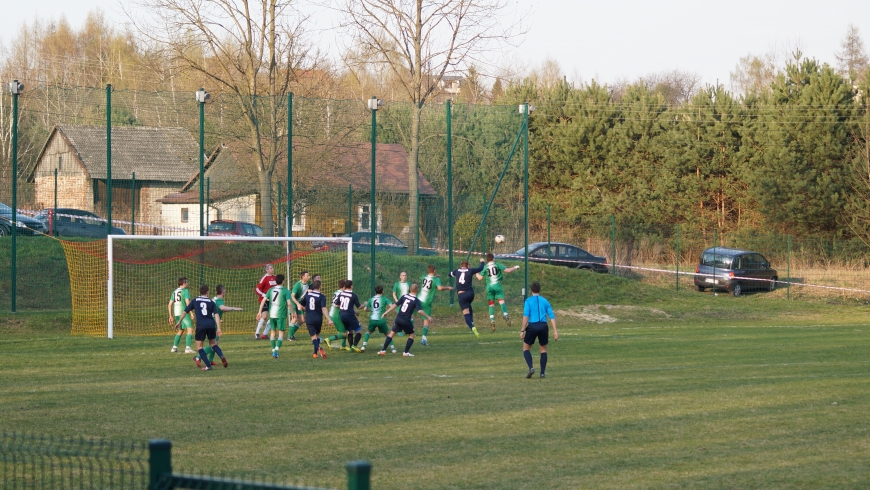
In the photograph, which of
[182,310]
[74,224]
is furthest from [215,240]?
[74,224]

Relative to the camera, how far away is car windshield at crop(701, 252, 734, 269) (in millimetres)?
34688

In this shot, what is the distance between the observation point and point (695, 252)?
40.9m

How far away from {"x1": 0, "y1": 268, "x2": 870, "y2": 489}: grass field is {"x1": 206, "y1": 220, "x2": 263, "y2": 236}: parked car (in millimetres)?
6094

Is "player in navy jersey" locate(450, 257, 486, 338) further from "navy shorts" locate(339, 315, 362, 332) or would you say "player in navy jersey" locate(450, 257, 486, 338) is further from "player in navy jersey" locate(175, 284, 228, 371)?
"player in navy jersey" locate(175, 284, 228, 371)

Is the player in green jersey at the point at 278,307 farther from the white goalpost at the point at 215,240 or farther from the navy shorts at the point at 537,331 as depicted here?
the navy shorts at the point at 537,331

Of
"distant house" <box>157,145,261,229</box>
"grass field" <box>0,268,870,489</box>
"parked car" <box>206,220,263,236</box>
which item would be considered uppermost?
"distant house" <box>157,145,261,229</box>

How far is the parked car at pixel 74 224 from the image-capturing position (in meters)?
27.7

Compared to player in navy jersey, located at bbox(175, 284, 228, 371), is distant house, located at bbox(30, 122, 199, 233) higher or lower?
higher

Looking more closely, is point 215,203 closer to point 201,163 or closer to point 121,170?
point 201,163

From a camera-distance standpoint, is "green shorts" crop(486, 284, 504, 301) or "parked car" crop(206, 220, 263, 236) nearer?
"green shorts" crop(486, 284, 504, 301)

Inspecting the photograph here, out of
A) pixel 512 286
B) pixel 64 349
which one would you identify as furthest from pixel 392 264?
pixel 64 349

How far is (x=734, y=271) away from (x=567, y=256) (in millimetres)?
6461

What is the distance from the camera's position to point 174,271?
26609 mm

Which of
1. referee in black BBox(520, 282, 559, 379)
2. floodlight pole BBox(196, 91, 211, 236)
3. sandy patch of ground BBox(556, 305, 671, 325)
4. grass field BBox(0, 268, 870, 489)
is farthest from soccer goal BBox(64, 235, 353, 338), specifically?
referee in black BBox(520, 282, 559, 379)
